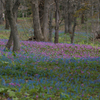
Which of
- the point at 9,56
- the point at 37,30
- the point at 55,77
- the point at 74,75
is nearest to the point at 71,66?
the point at 74,75

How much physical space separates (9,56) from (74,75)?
410 cm

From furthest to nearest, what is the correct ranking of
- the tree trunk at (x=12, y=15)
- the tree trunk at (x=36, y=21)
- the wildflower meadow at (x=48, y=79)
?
the tree trunk at (x=36, y=21) → the tree trunk at (x=12, y=15) → the wildflower meadow at (x=48, y=79)

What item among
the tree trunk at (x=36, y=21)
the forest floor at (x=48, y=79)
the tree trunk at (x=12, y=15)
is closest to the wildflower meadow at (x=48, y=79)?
the forest floor at (x=48, y=79)

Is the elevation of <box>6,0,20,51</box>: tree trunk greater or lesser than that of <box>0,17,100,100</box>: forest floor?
greater

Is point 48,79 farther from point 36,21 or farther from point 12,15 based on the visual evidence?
point 36,21

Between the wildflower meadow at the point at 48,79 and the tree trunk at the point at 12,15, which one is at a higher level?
the tree trunk at the point at 12,15

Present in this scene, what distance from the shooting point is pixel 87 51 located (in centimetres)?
1437

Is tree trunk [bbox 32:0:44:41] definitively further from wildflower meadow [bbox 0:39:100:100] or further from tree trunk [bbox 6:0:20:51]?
wildflower meadow [bbox 0:39:100:100]

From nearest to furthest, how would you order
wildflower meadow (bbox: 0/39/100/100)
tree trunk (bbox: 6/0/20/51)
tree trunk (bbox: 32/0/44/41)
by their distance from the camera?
wildflower meadow (bbox: 0/39/100/100) → tree trunk (bbox: 6/0/20/51) → tree trunk (bbox: 32/0/44/41)

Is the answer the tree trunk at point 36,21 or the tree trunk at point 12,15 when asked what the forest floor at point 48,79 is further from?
the tree trunk at point 36,21

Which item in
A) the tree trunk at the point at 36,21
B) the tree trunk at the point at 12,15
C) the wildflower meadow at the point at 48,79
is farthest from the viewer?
the tree trunk at the point at 36,21

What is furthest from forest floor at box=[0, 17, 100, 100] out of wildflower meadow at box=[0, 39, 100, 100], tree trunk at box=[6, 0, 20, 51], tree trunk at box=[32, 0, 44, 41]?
tree trunk at box=[32, 0, 44, 41]

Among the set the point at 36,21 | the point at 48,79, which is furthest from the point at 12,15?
the point at 36,21

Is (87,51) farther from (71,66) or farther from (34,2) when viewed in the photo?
(34,2)
